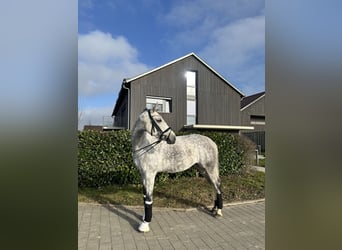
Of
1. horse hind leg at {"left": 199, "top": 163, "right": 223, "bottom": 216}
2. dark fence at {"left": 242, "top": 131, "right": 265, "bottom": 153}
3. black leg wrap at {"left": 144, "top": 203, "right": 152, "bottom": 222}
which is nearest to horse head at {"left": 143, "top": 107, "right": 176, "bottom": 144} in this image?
black leg wrap at {"left": 144, "top": 203, "right": 152, "bottom": 222}

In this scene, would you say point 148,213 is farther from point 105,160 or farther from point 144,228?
point 105,160

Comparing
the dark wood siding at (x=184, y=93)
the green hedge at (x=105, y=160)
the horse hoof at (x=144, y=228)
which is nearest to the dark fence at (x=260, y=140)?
the horse hoof at (x=144, y=228)

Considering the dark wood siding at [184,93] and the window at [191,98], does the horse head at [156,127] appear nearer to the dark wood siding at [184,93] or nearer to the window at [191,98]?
the dark wood siding at [184,93]

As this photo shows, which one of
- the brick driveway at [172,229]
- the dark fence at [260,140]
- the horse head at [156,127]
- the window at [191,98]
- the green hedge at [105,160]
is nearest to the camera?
the dark fence at [260,140]

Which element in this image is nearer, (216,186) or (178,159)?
(178,159)

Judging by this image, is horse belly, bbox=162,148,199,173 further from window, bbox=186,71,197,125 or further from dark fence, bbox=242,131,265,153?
window, bbox=186,71,197,125

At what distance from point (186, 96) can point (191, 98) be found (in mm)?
581

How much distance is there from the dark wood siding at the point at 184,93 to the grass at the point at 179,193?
28.6ft

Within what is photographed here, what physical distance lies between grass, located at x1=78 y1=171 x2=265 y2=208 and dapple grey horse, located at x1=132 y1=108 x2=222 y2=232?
1080 mm

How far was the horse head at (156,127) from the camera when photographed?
3.74 m

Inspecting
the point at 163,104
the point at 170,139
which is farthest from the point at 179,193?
the point at 163,104

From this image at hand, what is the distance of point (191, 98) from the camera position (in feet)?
55.9

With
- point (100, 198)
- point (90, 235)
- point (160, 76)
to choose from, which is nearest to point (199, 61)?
point (160, 76)
